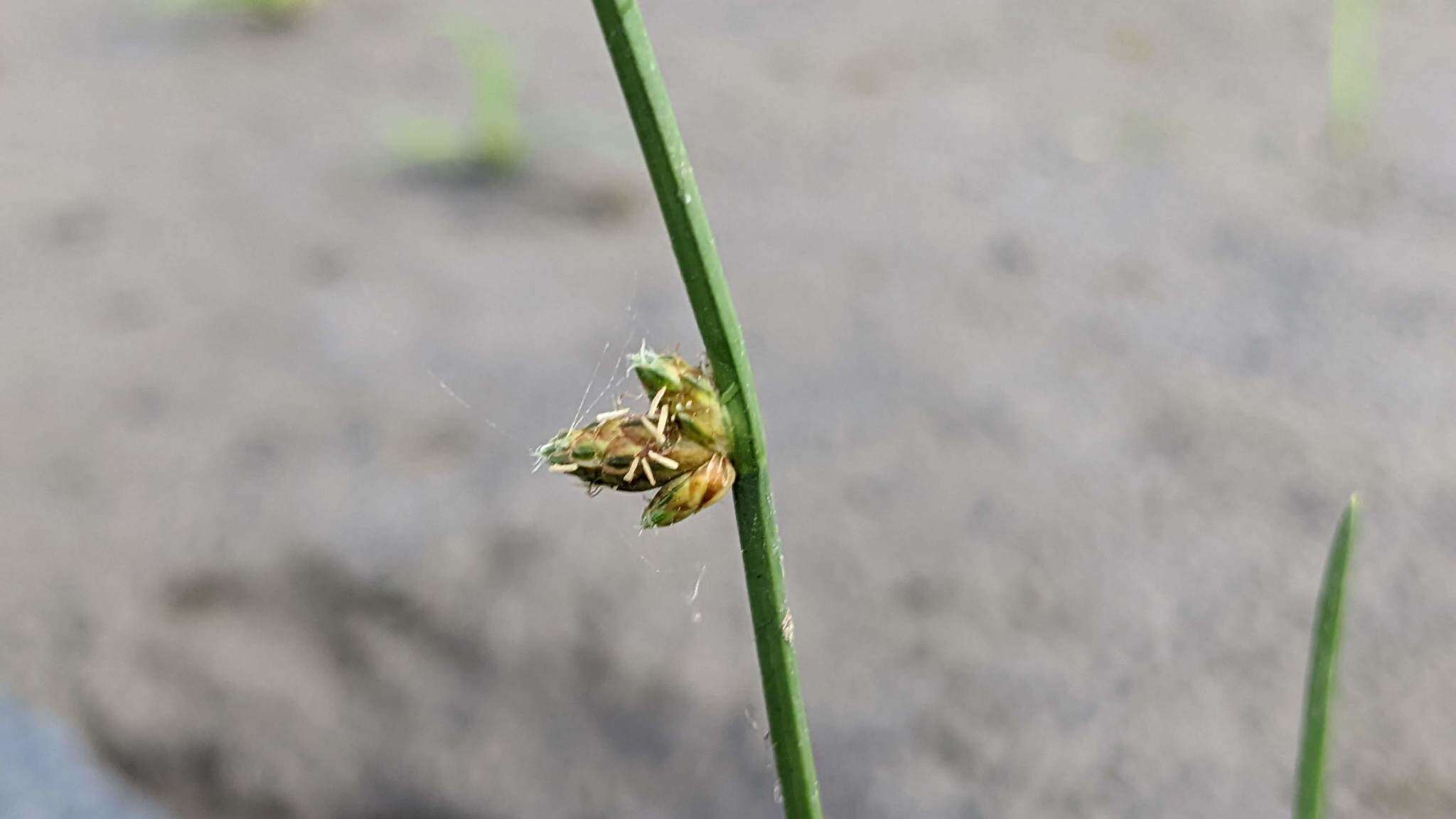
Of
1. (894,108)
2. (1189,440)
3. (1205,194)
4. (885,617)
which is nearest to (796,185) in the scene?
(894,108)

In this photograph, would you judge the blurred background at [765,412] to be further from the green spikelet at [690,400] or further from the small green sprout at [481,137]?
the green spikelet at [690,400]

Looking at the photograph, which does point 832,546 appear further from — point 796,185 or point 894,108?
point 894,108

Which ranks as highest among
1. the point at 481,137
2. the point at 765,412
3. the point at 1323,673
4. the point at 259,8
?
the point at 259,8

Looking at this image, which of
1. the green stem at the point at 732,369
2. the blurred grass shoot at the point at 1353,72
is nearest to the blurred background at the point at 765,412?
the blurred grass shoot at the point at 1353,72

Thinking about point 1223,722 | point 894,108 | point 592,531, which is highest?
point 894,108

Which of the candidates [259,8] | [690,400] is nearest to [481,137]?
[259,8]

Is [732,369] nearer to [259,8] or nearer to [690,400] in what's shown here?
[690,400]
